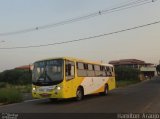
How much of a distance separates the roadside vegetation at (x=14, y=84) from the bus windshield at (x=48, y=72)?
113 inches

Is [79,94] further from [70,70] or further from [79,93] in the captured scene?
[70,70]

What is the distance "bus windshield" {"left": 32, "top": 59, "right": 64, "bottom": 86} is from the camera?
67.7 feet

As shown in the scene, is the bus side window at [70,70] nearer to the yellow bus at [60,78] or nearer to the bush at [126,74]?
the yellow bus at [60,78]


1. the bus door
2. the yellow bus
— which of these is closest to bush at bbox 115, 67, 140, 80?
the yellow bus

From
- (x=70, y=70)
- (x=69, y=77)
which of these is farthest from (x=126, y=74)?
(x=69, y=77)

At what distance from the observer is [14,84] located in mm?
76688

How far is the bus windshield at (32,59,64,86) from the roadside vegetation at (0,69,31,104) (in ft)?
9.44

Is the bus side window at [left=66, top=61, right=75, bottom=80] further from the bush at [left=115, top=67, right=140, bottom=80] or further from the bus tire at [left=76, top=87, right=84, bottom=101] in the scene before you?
the bush at [left=115, top=67, right=140, bottom=80]

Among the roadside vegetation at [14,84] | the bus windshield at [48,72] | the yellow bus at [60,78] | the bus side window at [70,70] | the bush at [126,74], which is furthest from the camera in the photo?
the bush at [126,74]

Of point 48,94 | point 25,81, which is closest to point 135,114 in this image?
point 48,94

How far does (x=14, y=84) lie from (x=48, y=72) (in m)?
57.1

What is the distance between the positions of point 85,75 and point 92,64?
211 cm

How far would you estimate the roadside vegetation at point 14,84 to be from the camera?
23272 millimetres

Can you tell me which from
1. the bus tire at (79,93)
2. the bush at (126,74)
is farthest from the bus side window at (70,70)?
the bush at (126,74)
